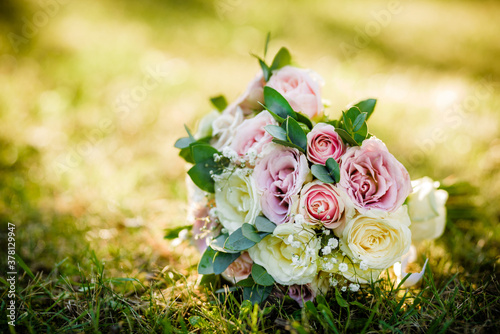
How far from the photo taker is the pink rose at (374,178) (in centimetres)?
121

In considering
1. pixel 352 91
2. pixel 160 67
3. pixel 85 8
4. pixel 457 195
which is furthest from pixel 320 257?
pixel 85 8

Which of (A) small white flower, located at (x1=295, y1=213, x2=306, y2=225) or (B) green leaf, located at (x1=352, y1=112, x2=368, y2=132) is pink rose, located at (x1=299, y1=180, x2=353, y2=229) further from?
(B) green leaf, located at (x1=352, y1=112, x2=368, y2=132)

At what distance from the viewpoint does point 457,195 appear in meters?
2.09

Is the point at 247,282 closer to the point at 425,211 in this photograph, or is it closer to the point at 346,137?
the point at 346,137

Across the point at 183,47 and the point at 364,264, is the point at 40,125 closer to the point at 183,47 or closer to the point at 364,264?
the point at 183,47

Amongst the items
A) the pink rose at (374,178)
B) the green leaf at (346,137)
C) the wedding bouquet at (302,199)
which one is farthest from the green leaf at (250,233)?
the green leaf at (346,137)

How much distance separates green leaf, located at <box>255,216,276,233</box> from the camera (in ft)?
4.13

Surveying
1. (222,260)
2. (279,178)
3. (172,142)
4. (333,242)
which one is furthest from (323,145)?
(172,142)

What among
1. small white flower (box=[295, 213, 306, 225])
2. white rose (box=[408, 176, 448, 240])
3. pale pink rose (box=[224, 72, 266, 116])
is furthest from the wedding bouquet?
white rose (box=[408, 176, 448, 240])

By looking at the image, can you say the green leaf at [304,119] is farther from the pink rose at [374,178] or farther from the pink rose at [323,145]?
the pink rose at [374,178]

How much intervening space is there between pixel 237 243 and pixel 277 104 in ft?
1.73

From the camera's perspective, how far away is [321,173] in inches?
48.2

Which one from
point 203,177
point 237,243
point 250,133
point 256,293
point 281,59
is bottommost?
point 256,293

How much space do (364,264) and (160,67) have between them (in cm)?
323
